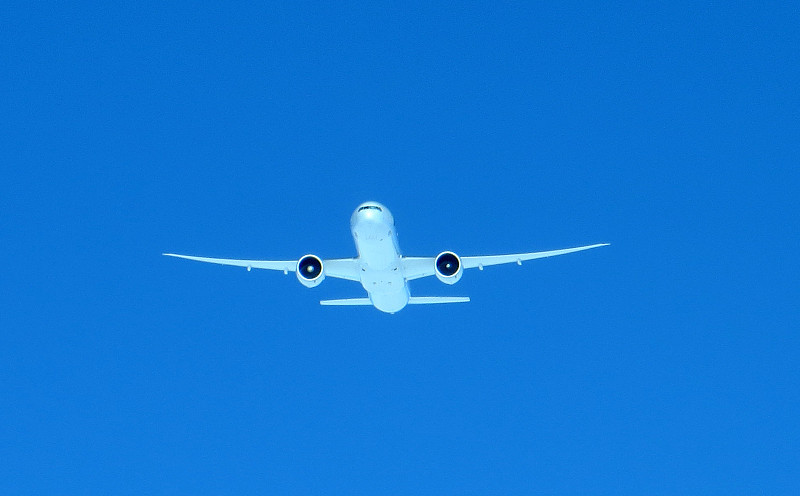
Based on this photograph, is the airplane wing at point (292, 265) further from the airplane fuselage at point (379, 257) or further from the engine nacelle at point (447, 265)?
the engine nacelle at point (447, 265)

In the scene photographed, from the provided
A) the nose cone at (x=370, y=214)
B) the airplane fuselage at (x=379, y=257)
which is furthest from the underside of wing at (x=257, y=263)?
the nose cone at (x=370, y=214)

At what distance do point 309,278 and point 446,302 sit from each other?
8185 millimetres

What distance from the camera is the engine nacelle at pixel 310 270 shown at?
5072 centimetres

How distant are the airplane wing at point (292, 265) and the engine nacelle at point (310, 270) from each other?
1.73ft

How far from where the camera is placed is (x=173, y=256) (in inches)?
2076

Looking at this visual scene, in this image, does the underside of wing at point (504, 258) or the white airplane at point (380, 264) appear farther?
the underside of wing at point (504, 258)

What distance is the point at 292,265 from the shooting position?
5400 cm

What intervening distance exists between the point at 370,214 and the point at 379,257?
10.8 feet

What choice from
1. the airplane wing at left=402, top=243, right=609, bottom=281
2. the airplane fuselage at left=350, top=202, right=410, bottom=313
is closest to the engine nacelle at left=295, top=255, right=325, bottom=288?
the airplane fuselage at left=350, top=202, right=410, bottom=313

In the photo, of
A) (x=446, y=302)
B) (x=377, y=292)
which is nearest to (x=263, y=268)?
(x=377, y=292)

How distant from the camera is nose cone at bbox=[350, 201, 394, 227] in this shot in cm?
4544

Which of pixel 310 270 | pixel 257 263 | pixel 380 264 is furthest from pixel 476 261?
pixel 257 263

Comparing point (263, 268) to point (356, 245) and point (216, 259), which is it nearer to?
point (216, 259)

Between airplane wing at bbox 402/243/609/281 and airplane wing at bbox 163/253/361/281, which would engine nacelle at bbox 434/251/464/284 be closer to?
airplane wing at bbox 402/243/609/281
